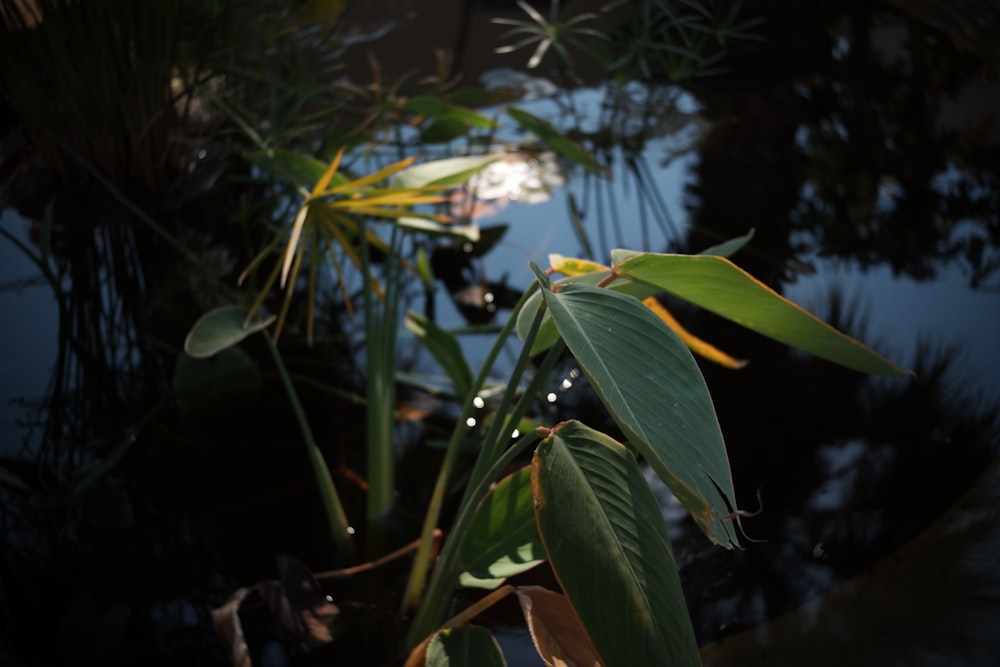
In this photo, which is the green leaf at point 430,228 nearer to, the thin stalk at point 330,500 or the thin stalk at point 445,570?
the thin stalk at point 330,500

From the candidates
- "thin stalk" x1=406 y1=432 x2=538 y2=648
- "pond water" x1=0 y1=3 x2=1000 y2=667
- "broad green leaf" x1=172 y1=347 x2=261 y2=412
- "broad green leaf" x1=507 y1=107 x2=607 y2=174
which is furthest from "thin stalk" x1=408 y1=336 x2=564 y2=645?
"broad green leaf" x1=507 y1=107 x2=607 y2=174

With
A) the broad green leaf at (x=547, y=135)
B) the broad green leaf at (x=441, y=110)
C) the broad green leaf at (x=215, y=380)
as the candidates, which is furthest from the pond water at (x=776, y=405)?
the broad green leaf at (x=441, y=110)

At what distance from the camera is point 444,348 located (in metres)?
1.03

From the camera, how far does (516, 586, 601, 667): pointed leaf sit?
601 millimetres

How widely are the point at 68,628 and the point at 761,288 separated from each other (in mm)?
643

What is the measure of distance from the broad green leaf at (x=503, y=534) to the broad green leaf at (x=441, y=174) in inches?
13.3

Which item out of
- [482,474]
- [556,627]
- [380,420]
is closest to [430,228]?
[380,420]

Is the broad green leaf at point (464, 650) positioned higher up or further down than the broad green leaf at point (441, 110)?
further down

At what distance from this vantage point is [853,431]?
1.05 metres

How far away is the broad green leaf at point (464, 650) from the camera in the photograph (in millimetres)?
600

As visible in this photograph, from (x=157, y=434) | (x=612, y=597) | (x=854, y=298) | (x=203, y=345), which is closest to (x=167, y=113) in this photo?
(x=157, y=434)

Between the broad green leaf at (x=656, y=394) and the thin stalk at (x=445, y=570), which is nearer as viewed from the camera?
the broad green leaf at (x=656, y=394)

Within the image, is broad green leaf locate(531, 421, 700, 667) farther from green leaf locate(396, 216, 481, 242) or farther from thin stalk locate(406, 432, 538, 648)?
green leaf locate(396, 216, 481, 242)

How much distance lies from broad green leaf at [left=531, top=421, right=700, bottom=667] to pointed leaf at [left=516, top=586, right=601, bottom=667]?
13 cm
